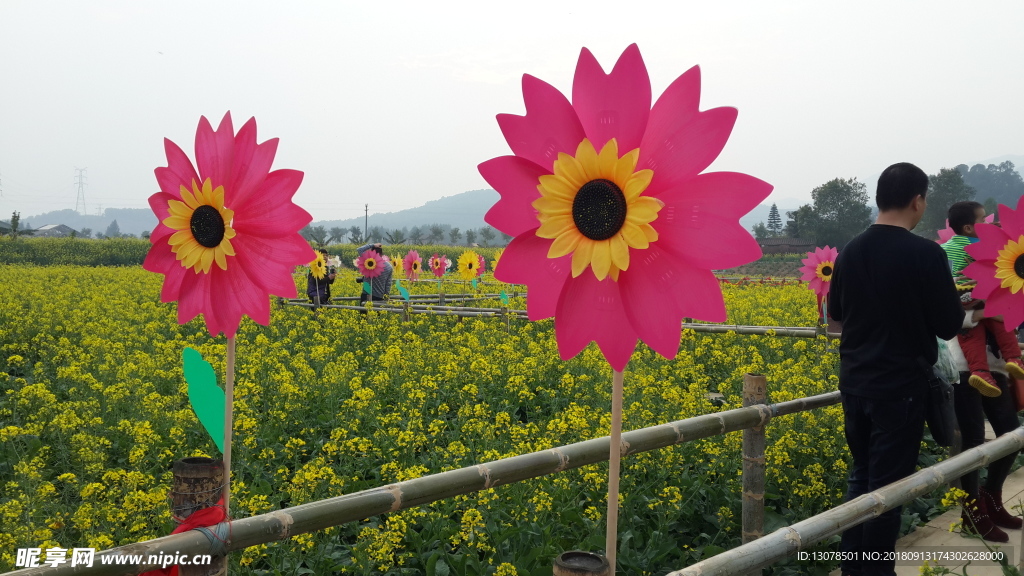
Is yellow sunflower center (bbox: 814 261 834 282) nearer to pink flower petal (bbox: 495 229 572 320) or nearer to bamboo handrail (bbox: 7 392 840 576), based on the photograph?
bamboo handrail (bbox: 7 392 840 576)

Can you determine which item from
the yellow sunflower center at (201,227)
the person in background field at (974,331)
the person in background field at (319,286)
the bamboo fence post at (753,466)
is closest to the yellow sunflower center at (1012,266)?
the person in background field at (974,331)

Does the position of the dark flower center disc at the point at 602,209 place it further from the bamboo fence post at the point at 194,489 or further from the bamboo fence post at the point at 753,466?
the bamboo fence post at the point at 753,466

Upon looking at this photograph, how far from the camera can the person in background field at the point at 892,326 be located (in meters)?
2.48

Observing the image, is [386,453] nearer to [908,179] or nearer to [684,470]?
[684,470]

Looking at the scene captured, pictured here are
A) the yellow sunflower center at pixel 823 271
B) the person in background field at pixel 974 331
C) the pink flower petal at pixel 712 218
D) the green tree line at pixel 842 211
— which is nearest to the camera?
the pink flower petal at pixel 712 218

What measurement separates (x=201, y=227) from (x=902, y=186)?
2.33 meters

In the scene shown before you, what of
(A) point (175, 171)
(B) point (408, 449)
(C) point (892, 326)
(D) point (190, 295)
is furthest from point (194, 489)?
(B) point (408, 449)

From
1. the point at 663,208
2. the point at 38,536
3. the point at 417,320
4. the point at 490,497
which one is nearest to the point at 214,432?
the point at 663,208

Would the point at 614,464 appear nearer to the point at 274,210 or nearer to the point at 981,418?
the point at 274,210

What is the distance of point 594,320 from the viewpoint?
123 centimetres

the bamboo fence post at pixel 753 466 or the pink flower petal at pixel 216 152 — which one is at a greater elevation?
the pink flower petal at pixel 216 152

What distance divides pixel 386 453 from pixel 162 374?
2.39 meters

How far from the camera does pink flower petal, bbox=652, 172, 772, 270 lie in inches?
45.4

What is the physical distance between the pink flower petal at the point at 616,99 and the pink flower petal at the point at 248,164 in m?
0.74
